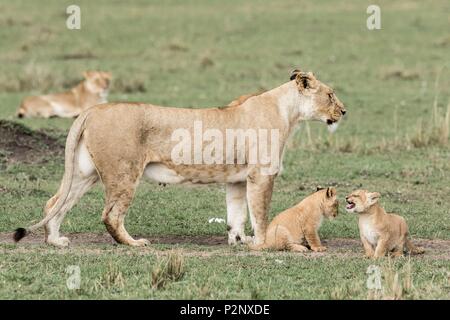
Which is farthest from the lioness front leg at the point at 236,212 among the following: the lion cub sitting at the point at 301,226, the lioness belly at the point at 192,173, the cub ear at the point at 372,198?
the cub ear at the point at 372,198

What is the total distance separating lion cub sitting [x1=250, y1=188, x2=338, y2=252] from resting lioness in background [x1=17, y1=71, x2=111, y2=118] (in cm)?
811

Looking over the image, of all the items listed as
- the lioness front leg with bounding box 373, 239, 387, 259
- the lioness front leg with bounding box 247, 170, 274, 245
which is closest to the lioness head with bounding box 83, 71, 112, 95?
the lioness front leg with bounding box 247, 170, 274, 245

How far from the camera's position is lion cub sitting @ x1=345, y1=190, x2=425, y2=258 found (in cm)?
854

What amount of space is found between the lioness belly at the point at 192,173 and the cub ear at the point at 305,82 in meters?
0.86

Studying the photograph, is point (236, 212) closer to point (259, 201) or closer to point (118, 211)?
point (259, 201)

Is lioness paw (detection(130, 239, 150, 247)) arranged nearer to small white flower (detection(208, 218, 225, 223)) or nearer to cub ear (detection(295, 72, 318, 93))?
small white flower (detection(208, 218, 225, 223))

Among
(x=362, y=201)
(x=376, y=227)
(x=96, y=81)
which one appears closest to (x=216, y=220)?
(x=362, y=201)

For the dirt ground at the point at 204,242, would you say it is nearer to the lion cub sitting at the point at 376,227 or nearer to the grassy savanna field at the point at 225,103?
the grassy savanna field at the point at 225,103

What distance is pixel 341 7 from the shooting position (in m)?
26.9

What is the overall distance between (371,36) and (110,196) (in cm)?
1515

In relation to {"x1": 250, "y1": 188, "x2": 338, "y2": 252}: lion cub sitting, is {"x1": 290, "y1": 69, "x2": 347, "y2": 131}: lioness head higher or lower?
higher

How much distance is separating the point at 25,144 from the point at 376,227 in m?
5.88

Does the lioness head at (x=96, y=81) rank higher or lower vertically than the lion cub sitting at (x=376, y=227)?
higher

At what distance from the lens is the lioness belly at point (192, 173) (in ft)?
29.5
